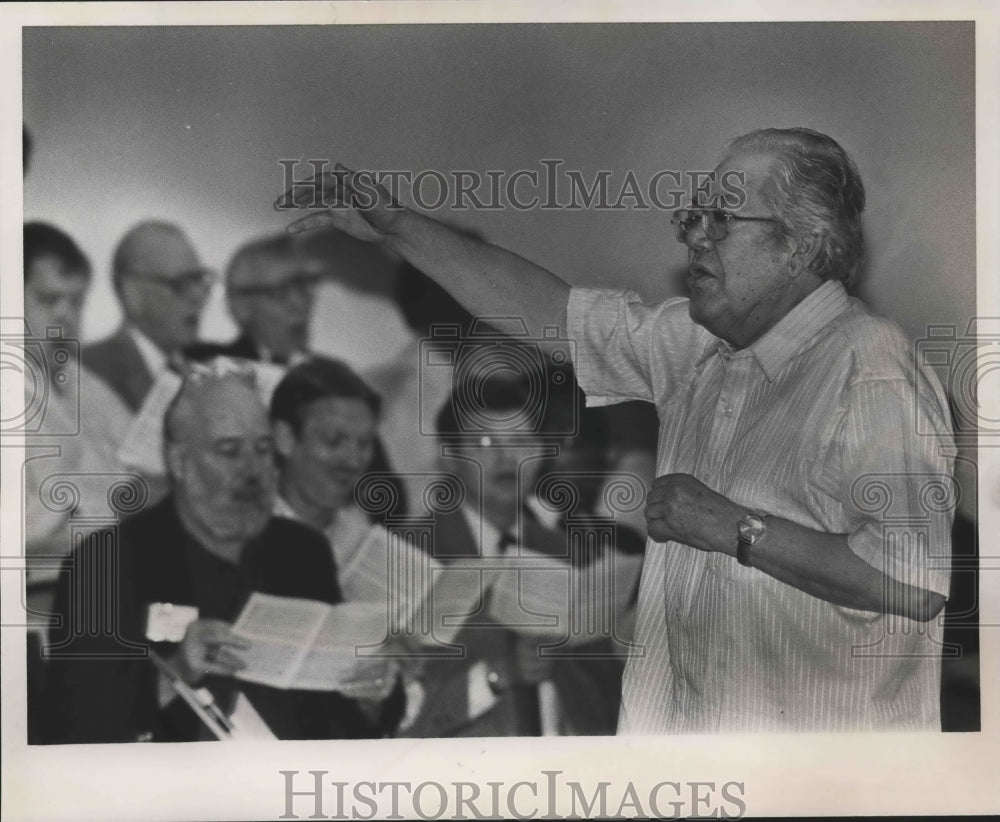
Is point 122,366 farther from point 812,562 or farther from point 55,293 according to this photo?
point 812,562

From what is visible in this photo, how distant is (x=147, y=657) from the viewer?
276 centimetres

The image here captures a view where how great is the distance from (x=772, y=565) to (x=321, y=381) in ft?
3.91

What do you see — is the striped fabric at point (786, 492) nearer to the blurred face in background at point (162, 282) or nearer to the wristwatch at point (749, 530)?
the wristwatch at point (749, 530)

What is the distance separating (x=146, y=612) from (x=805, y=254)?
6.11 feet

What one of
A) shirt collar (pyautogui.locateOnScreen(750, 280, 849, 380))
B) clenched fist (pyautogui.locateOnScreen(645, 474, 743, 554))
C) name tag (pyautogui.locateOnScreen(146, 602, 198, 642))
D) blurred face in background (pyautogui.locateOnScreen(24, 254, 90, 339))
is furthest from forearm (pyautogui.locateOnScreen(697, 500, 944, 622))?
blurred face in background (pyautogui.locateOnScreen(24, 254, 90, 339))

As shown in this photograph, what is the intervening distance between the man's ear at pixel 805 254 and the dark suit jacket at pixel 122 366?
162cm

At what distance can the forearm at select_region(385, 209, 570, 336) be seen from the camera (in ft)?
9.01

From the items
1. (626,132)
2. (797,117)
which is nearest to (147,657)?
(626,132)

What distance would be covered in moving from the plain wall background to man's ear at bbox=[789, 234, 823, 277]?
0.53 feet

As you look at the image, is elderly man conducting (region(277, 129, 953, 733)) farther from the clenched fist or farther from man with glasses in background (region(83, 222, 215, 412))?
man with glasses in background (region(83, 222, 215, 412))

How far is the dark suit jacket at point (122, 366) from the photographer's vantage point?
2738 mm

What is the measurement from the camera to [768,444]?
2.63 metres

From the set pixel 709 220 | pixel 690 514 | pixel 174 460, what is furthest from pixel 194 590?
pixel 709 220

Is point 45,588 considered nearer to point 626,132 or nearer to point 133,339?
point 133,339
